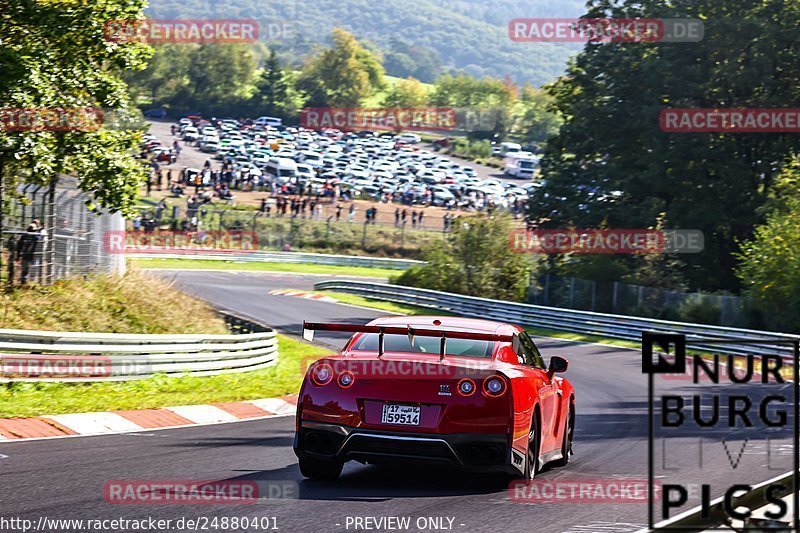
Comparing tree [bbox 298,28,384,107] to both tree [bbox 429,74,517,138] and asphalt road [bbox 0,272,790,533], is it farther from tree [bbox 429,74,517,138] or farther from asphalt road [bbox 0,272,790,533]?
asphalt road [bbox 0,272,790,533]

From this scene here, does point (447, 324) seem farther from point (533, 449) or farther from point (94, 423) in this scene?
point (94, 423)

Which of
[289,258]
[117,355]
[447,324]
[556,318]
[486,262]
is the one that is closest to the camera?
[447,324]

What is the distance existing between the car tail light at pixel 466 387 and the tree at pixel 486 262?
1370 inches

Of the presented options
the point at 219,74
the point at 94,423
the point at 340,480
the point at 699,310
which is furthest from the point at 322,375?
the point at 219,74

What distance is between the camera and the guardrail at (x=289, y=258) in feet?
189

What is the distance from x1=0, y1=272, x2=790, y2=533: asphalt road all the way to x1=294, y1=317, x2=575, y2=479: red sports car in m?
0.30

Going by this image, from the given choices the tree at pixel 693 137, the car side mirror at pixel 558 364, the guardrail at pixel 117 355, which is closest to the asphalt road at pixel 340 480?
the car side mirror at pixel 558 364

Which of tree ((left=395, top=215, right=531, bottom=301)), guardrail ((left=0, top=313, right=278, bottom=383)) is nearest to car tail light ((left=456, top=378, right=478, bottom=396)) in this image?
guardrail ((left=0, top=313, right=278, bottom=383))

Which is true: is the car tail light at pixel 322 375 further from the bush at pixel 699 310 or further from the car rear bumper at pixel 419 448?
the bush at pixel 699 310

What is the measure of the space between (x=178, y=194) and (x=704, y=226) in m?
37.8

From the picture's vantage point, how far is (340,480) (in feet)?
30.3

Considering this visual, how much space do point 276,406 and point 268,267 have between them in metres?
43.9

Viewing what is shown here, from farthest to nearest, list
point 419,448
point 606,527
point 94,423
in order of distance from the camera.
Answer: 1. point 94,423
2. point 419,448
3. point 606,527

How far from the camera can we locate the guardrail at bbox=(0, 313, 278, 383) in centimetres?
1423
